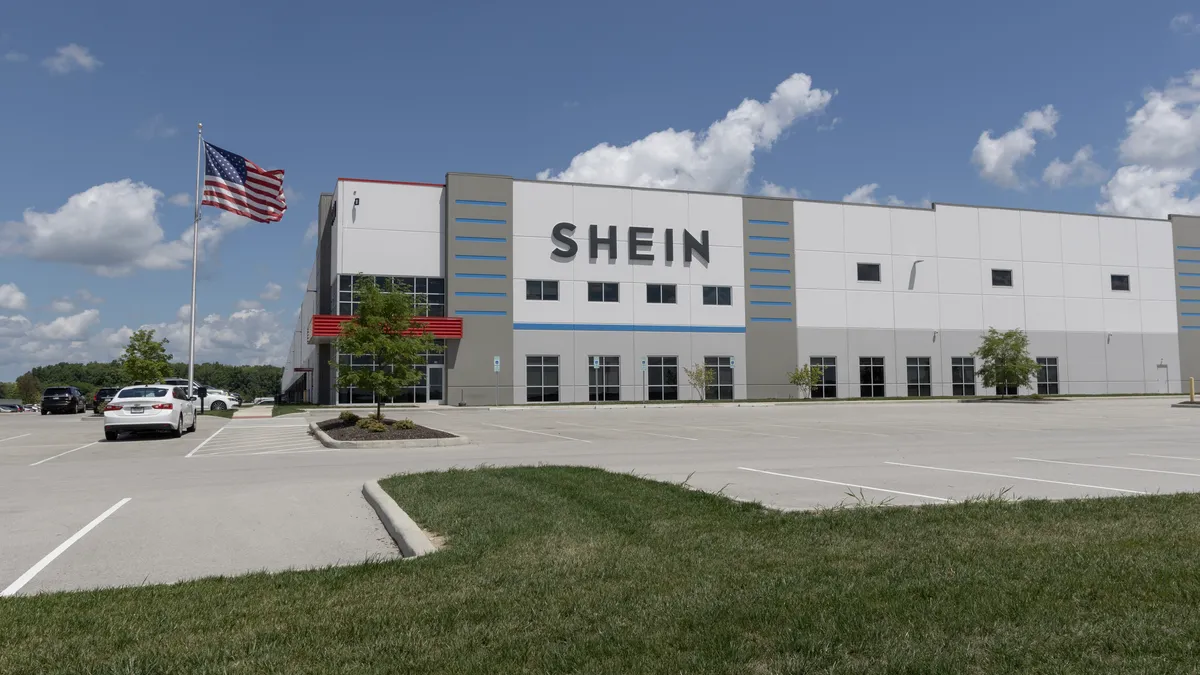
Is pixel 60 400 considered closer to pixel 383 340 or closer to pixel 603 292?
pixel 603 292

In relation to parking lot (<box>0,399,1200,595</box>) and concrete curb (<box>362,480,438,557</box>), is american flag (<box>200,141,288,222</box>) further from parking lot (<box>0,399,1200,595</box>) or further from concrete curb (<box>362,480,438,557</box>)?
concrete curb (<box>362,480,438,557</box>)

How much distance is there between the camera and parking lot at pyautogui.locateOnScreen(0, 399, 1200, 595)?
24.7ft

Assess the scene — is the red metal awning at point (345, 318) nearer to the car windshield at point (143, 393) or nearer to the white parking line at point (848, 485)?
the car windshield at point (143, 393)

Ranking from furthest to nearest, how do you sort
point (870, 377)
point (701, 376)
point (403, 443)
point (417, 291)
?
point (870, 377) → point (701, 376) → point (417, 291) → point (403, 443)

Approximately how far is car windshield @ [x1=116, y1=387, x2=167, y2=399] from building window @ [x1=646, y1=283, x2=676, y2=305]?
102 feet

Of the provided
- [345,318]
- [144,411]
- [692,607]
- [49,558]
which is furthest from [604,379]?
[692,607]

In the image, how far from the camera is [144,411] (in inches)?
886

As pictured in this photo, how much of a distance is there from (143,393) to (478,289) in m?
25.4

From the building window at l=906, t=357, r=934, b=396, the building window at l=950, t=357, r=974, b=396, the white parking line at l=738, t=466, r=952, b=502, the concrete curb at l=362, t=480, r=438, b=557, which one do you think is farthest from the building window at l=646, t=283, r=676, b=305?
the concrete curb at l=362, t=480, r=438, b=557

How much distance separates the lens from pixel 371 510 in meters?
9.63

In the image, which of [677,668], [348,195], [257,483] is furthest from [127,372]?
[677,668]

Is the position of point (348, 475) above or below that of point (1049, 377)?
below

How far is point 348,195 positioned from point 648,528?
140 feet

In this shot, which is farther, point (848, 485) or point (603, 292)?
point (603, 292)
